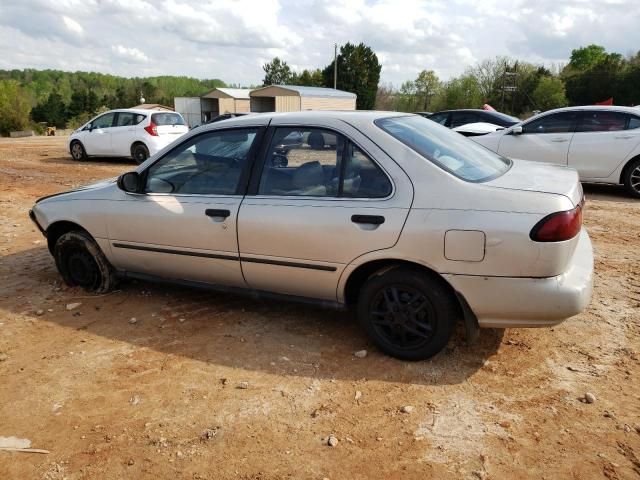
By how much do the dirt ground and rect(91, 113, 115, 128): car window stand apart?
432 inches

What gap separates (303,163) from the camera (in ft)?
12.0

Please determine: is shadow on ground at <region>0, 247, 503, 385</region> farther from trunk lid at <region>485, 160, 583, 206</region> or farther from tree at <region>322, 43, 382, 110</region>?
tree at <region>322, 43, 382, 110</region>

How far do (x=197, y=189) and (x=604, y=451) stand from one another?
3129mm

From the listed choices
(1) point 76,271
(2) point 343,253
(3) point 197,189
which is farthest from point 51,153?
(2) point 343,253

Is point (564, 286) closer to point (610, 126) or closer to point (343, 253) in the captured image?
point (343, 253)

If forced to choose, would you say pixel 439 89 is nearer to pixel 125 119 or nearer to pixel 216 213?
pixel 125 119

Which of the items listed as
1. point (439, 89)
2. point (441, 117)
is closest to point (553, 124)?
point (441, 117)

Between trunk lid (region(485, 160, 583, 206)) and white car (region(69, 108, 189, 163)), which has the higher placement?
white car (region(69, 108, 189, 163))

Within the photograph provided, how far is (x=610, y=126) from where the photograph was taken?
29.1 feet

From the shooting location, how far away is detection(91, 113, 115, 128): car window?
14.5m

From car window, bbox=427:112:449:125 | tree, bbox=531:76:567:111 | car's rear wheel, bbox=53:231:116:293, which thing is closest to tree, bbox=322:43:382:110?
tree, bbox=531:76:567:111

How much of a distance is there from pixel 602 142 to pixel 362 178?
7310 millimetres

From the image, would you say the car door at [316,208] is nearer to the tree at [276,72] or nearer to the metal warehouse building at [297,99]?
the metal warehouse building at [297,99]

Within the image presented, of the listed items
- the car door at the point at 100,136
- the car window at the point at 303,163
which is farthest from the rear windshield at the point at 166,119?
the car window at the point at 303,163
